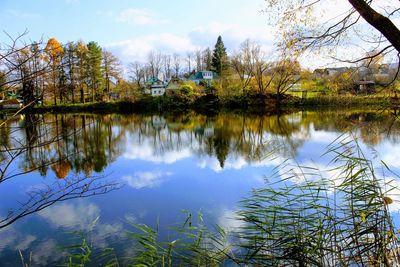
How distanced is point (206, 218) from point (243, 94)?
1429 inches

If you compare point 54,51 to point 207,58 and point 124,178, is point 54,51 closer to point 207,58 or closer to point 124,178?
point 124,178

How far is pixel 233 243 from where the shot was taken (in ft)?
15.9

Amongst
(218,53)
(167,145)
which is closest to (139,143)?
(167,145)

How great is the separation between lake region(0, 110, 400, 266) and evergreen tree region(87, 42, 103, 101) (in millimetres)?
26986

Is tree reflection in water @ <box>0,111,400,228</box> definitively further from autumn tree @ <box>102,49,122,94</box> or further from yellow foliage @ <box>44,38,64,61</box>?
autumn tree @ <box>102,49,122,94</box>

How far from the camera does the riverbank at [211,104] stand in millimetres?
38416

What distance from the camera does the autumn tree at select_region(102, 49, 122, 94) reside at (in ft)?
153

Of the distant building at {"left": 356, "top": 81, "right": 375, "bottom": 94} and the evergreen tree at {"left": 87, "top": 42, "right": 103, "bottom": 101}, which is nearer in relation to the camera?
the distant building at {"left": 356, "top": 81, "right": 375, "bottom": 94}

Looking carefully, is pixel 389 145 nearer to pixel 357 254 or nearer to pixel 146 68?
pixel 357 254

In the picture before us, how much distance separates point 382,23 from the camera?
3.35 m

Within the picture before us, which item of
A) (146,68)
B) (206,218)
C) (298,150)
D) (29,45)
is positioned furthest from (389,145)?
(146,68)

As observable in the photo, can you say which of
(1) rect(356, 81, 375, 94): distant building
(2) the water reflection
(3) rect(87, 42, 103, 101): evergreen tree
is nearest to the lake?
(2) the water reflection

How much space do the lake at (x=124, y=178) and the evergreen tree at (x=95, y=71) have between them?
1062 inches

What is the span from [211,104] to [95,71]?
1703cm
